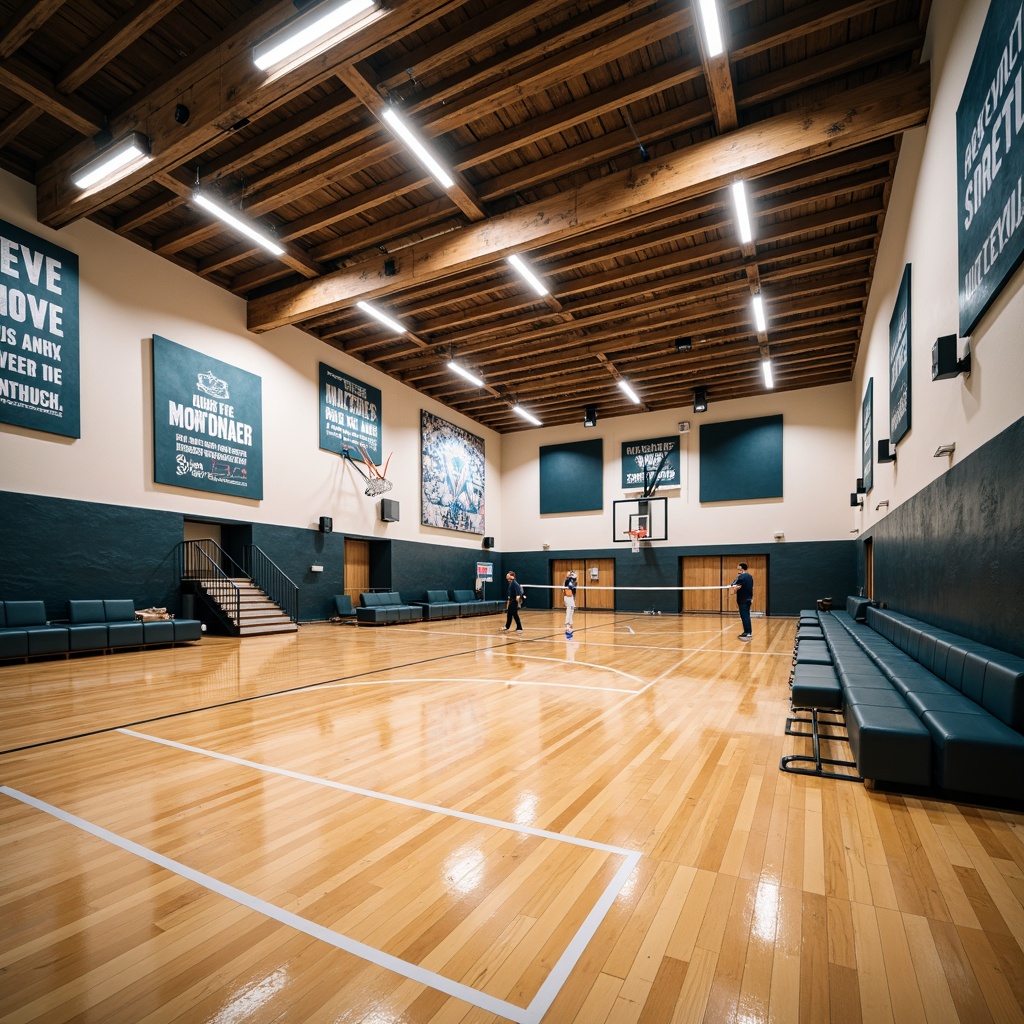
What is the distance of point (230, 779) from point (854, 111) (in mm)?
8999

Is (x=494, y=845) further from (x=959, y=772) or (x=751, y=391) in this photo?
(x=751, y=391)

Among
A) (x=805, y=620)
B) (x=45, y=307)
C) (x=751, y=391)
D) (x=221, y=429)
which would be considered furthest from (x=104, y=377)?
(x=751, y=391)

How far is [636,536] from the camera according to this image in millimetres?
18578

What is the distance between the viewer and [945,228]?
17.3ft

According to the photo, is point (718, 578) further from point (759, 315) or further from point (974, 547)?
point (974, 547)

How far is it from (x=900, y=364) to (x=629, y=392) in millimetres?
9320

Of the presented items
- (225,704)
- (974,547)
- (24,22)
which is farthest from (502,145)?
(225,704)

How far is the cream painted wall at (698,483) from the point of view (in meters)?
16.2

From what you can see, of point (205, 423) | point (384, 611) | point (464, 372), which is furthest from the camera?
point (464, 372)

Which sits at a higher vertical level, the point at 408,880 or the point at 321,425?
the point at 321,425

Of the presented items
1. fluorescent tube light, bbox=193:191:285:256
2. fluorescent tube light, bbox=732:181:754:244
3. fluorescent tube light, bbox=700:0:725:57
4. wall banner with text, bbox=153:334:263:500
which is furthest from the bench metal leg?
wall banner with text, bbox=153:334:263:500

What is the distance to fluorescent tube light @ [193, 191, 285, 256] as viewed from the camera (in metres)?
8.14

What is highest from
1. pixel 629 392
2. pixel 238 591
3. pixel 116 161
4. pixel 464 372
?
pixel 116 161

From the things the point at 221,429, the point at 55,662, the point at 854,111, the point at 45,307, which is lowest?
the point at 55,662
